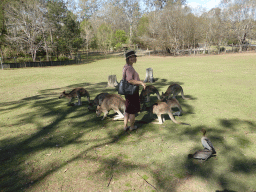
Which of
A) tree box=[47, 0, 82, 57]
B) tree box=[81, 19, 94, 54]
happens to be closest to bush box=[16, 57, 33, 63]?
tree box=[47, 0, 82, 57]

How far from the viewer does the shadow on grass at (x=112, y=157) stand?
2.77m

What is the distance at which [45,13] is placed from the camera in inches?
1046

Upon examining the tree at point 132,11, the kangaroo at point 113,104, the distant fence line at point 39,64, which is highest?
the tree at point 132,11

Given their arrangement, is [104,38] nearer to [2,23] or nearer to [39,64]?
[39,64]

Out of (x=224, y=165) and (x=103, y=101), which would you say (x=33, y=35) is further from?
(x=224, y=165)

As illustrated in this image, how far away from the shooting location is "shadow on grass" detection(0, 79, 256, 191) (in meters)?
2.77

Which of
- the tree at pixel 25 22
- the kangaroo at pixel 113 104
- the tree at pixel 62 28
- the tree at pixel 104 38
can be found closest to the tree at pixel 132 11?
the tree at pixel 104 38

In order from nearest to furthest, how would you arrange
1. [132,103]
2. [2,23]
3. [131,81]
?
[131,81] < [132,103] < [2,23]

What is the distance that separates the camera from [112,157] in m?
3.34

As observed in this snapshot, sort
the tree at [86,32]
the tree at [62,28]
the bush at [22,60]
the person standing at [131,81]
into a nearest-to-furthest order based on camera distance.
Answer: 1. the person standing at [131,81]
2. the bush at [22,60]
3. the tree at [62,28]
4. the tree at [86,32]

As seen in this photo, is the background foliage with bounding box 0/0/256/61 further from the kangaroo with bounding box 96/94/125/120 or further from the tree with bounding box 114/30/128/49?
the kangaroo with bounding box 96/94/125/120

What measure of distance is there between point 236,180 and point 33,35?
1060 inches

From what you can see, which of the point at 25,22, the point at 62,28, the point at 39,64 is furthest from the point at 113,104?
the point at 62,28

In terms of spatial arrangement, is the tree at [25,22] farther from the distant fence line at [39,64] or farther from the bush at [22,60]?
the distant fence line at [39,64]
